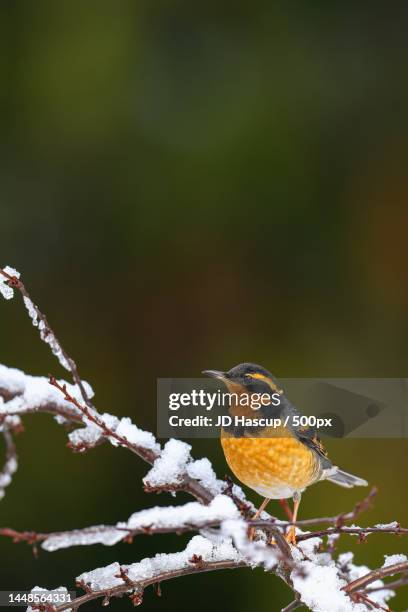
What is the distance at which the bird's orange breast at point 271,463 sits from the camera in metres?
0.99

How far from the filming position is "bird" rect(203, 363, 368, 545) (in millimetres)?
994

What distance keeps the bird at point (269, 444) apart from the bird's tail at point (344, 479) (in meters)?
0.07

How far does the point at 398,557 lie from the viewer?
0.99 m

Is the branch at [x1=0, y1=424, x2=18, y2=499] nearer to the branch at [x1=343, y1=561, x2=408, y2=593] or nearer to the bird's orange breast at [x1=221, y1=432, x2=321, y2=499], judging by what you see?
the bird's orange breast at [x1=221, y1=432, x2=321, y2=499]

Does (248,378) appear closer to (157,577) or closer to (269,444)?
(269,444)

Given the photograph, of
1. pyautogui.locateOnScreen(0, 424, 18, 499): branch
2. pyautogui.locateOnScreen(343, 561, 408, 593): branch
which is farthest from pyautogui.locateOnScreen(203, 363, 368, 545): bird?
pyautogui.locateOnScreen(0, 424, 18, 499): branch

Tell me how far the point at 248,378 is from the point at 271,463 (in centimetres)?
11

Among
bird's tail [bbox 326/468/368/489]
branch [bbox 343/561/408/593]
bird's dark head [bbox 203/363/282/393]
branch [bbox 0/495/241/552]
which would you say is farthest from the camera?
bird's tail [bbox 326/468/368/489]

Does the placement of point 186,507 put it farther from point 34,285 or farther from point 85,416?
point 34,285

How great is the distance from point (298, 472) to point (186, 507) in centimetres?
30

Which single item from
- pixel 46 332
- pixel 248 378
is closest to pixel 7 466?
pixel 46 332

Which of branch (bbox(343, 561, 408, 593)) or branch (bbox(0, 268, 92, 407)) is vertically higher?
branch (bbox(0, 268, 92, 407))

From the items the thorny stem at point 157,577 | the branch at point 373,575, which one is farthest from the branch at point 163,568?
the branch at point 373,575

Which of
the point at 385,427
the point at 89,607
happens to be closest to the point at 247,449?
the point at 385,427
